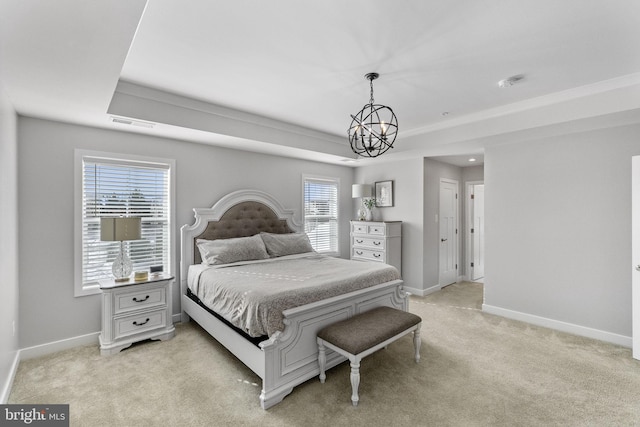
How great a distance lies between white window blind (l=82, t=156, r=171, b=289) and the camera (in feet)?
10.5

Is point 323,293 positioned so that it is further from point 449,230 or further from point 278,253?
point 449,230

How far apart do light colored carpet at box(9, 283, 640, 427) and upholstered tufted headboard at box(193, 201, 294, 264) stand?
1302mm

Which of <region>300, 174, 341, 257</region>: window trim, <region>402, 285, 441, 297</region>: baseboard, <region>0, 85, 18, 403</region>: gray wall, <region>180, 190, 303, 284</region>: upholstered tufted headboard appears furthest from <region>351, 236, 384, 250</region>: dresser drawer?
<region>0, 85, 18, 403</region>: gray wall

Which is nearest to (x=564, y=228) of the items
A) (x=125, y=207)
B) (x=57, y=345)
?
(x=125, y=207)

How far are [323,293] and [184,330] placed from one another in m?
1.96

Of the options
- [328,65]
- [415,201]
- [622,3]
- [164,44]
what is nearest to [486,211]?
[415,201]

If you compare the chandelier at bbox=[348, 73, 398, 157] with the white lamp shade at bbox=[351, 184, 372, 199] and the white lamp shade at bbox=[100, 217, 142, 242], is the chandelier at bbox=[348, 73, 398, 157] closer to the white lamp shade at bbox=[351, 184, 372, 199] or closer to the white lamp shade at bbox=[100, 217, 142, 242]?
the white lamp shade at bbox=[351, 184, 372, 199]

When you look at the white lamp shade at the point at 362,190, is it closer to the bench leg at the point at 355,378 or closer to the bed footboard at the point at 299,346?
the bed footboard at the point at 299,346

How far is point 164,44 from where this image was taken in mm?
2201

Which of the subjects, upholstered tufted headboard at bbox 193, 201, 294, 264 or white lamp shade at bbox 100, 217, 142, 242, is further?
upholstered tufted headboard at bbox 193, 201, 294, 264

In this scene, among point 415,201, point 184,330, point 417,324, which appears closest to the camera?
point 417,324

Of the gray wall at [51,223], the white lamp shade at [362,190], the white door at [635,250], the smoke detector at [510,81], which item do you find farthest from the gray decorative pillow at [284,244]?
the white door at [635,250]

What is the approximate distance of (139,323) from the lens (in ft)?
10.1

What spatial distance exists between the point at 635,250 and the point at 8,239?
5538 mm
